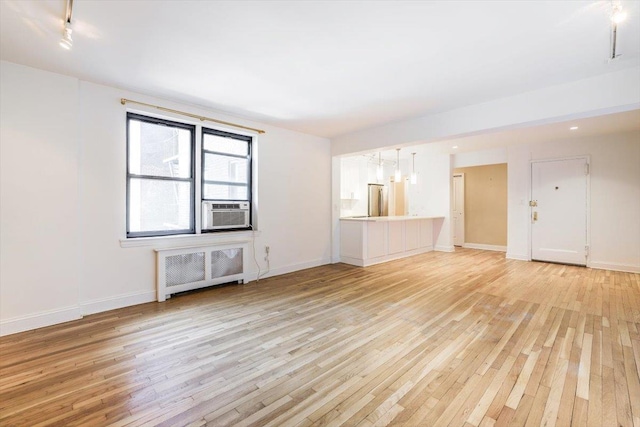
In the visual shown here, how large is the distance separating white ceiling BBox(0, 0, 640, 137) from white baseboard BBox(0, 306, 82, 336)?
2.61 metres

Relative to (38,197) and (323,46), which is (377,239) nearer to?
(323,46)

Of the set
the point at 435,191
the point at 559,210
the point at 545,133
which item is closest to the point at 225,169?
the point at 435,191

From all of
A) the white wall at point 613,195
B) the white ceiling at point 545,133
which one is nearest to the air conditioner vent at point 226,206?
the white ceiling at point 545,133

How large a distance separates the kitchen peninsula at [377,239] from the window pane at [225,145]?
102 inches

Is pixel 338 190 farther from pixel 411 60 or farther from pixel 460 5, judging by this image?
pixel 460 5

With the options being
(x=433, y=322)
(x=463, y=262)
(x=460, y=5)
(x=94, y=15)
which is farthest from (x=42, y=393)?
(x=463, y=262)

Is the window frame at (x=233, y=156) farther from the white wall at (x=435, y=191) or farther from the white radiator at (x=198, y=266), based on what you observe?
the white wall at (x=435, y=191)

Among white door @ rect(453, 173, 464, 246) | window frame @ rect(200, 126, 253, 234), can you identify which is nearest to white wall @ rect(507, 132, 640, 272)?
white door @ rect(453, 173, 464, 246)

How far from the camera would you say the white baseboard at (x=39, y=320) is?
281 cm

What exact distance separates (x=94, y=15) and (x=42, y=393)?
2757 mm

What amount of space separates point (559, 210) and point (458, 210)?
2.87 metres

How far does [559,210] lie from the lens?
5.94 metres

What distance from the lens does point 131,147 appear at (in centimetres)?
368

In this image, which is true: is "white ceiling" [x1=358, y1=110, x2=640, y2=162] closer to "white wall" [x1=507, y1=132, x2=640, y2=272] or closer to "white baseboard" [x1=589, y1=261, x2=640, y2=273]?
"white wall" [x1=507, y1=132, x2=640, y2=272]
